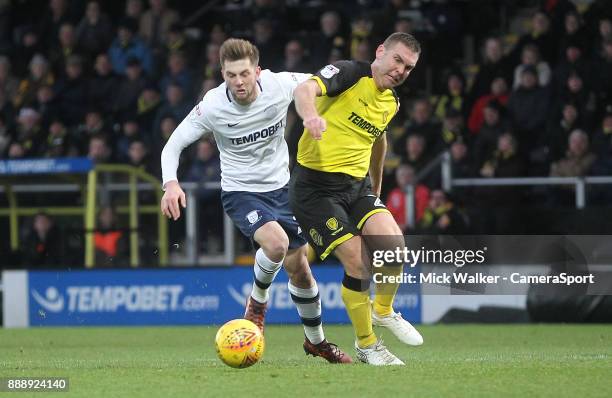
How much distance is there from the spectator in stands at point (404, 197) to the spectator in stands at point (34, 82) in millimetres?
6748

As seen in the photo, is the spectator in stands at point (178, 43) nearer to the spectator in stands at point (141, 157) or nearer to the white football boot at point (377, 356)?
the spectator in stands at point (141, 157)

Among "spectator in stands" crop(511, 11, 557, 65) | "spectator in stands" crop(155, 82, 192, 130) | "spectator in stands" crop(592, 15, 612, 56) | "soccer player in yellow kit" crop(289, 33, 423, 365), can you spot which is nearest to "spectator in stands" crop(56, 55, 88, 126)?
"spectator in stands" crop(155, 82, 192, 130)

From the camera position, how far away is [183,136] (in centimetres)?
907

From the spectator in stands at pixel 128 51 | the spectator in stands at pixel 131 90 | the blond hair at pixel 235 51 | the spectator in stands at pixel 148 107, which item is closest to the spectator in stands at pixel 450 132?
the spectator in stands at pixel 148 107

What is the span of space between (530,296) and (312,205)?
21.0 ft

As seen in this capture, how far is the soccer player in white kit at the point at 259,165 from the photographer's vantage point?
8.96 m

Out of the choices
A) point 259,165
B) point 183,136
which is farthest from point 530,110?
point 183,136

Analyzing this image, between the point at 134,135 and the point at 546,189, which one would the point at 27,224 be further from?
the point at 546,189

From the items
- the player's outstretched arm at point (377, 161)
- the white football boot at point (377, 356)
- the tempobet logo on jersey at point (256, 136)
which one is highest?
the tempobet logo on jersey at point (256, 136)

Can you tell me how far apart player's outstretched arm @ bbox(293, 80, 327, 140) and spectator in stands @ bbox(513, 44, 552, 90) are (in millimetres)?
7968

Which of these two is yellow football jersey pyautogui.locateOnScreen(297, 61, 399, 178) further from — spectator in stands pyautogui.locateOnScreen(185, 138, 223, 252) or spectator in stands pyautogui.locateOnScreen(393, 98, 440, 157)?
spectator in stands pyautogui.locateOnScreen(393, 98, 440, 157)

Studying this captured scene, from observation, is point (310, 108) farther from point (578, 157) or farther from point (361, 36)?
point (361, 36)

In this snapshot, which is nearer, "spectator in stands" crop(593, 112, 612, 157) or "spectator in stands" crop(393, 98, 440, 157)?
"spectator in stands" crop(593, 112, 612, 157)

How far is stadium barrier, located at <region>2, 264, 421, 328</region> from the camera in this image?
48.8 feet
